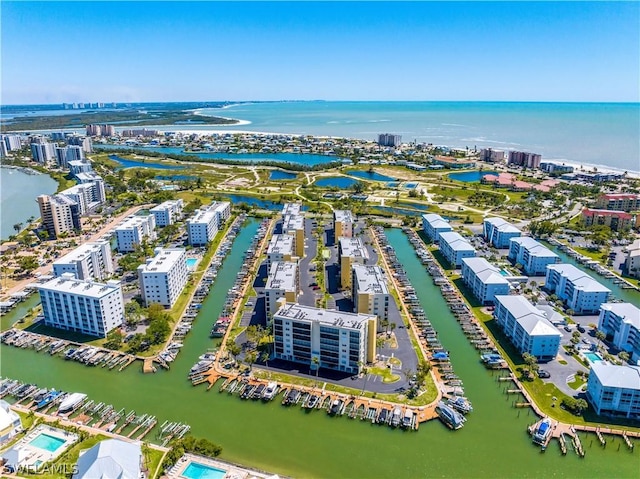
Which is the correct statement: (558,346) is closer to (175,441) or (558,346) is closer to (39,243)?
(175,441)

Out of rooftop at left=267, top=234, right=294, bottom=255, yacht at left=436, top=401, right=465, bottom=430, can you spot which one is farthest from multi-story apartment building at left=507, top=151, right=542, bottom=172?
yacht at left=436, top=401, right=465, bottom=430

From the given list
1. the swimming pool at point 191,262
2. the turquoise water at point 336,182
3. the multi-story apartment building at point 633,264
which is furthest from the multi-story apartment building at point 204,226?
the multi-story apartment building at point 633,264

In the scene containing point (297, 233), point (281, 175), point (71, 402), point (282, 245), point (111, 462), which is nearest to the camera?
point (111, 462)

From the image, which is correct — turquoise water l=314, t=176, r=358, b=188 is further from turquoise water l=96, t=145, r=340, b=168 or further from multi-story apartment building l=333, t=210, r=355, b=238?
multi-story apartment building l=333, t=210, r=355, b=238

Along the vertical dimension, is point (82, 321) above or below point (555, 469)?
above

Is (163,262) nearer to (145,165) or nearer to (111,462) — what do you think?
(111,462)

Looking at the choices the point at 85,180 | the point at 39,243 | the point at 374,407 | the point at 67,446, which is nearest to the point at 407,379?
the point at 374,407

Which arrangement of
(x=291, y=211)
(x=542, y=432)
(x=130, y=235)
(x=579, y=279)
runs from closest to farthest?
(x=542, y=432)
(x=579, y=279)
(x=130, y=235)
(x=291, y=211)

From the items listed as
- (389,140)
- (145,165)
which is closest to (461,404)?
(145,165)
